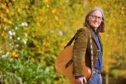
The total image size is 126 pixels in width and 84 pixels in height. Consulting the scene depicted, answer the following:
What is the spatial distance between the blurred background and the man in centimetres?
470

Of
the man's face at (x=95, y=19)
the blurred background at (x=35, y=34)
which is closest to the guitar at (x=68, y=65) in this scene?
the man's face at (x=95, y=19)

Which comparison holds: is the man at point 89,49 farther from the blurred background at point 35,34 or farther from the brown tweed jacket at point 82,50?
the blurred background at point 35,34

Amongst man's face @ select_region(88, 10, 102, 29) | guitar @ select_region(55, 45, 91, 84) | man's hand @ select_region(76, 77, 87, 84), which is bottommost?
man's hand @ select_region(76, 77, 87, 84)

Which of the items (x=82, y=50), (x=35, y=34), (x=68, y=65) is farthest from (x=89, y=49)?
(x=35, y=34)

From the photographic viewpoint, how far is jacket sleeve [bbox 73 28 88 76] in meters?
7.19

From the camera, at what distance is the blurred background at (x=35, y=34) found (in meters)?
12.7

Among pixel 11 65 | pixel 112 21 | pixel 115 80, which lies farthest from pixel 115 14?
pixel 115 80

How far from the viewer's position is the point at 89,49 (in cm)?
740

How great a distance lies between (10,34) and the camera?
13.4 m

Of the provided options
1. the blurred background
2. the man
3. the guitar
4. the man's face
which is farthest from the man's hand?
the blurred background

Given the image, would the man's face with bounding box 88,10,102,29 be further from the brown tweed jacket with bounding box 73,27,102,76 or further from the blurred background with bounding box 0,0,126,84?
the blurred background with bounding box 0,0,126,84

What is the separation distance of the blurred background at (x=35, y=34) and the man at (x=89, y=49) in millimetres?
4696

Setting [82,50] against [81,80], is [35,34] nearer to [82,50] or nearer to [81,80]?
[82,50]

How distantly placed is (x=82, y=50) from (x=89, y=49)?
6.5 inches
